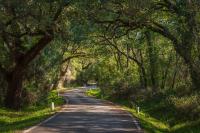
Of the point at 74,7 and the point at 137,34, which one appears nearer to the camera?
the point at 74,7

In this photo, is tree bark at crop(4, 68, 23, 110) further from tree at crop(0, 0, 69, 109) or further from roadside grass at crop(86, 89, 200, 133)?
roadside grass at crop(86, 89, 200, 133)

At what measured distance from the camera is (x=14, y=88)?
35281 millimetres

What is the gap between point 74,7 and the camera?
2584 centimetres

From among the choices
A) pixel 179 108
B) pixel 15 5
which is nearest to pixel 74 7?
pixel 15 5

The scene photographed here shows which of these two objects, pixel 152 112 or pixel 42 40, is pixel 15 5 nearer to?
pixel 42 40

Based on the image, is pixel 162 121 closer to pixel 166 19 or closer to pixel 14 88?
pixel 166 19

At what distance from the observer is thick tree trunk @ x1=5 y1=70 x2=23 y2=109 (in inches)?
1381

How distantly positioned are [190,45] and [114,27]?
8.00 metres

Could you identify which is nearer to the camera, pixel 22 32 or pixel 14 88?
pixel 22 32

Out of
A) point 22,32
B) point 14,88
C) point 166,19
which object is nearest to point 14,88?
point 14,88

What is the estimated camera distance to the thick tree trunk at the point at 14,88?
35.1 meters

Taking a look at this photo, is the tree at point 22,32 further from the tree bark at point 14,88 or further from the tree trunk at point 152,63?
the tree trunk at point 152,63

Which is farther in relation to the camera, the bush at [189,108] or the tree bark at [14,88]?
the tree bark at [14,88]

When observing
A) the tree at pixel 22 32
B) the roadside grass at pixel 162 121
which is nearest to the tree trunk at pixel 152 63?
the roadside grass at pixel 162 121
